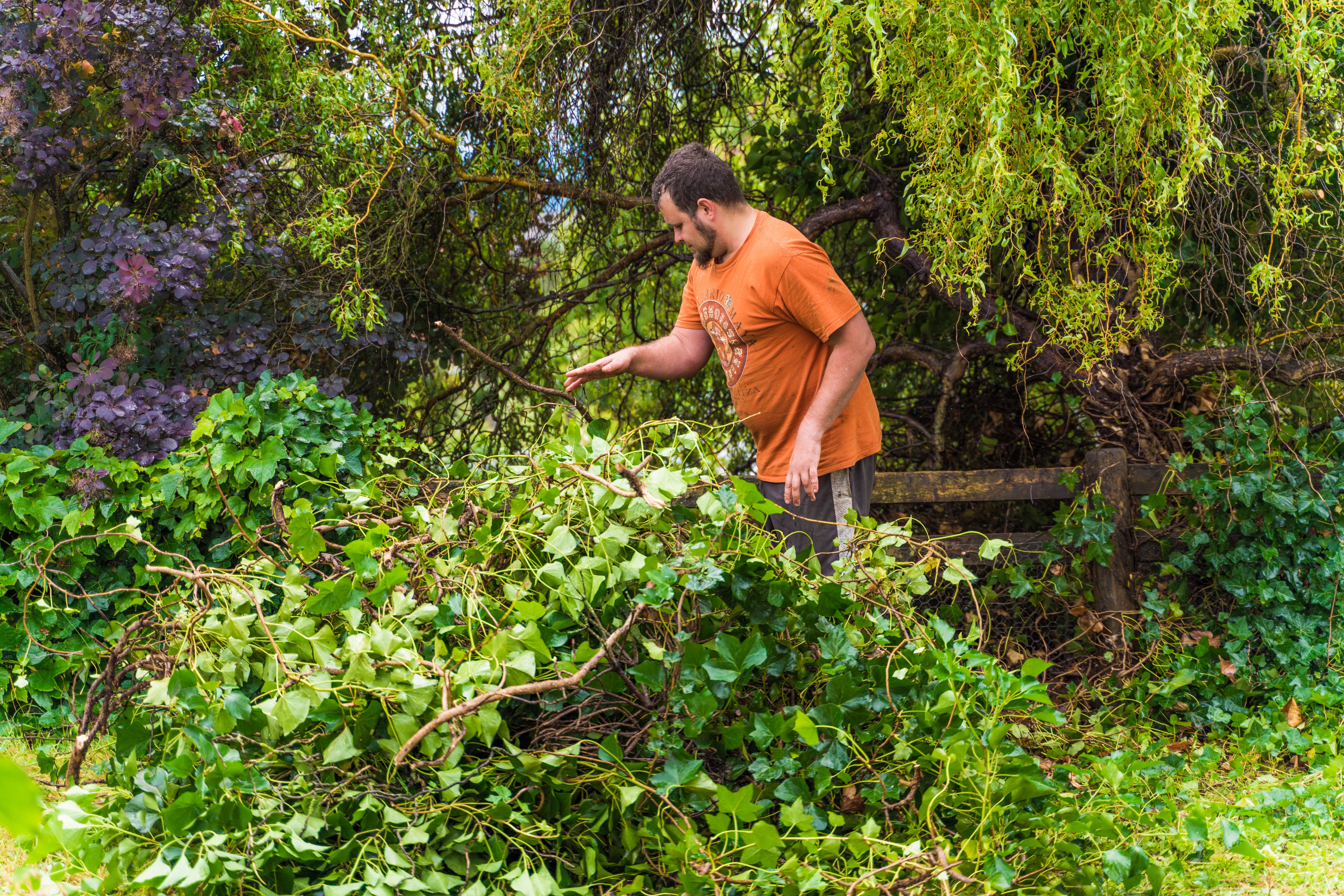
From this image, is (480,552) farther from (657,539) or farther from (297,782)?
(297,782)

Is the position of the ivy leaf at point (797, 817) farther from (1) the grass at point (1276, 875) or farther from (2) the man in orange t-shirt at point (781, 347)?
(2) the man in orange t-shirt at point (781, 347)

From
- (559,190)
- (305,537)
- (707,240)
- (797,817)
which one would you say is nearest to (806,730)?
(797,817)

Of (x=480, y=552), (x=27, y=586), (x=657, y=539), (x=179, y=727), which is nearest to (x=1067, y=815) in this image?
(x=657, y=539)

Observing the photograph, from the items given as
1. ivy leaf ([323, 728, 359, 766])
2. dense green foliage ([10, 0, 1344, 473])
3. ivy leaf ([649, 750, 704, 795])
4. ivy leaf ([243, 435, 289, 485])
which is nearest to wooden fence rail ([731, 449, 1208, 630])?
dense green foliage ([10, 0, 1344, 473])

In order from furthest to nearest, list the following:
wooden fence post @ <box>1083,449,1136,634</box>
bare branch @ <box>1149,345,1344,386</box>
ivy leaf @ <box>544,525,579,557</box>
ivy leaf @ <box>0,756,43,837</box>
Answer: wooden fence post @ <box>1083,449,1136,634</box>, bare branch @ <box>1149,345,1344,386</box>, ivy leaf @ <box>544,525,579,557</box>, ivy leaf @ <box>0,756,43,837</box>

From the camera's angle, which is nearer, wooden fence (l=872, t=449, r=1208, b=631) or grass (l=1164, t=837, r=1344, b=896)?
grass (l=1164, t=837, r=1344, b=896)

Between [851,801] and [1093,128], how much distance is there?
7.61ft

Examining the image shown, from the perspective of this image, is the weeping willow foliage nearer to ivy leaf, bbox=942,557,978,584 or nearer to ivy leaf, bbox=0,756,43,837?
ivy leaf, bbox=942,557,978,584

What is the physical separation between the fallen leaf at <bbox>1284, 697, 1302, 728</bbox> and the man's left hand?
1.82 meters

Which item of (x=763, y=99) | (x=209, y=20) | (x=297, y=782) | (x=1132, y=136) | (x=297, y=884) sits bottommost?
(x=297, y=884)

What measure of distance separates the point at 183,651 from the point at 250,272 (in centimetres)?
262

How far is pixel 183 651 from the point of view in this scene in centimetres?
176

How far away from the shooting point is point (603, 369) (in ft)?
9.22

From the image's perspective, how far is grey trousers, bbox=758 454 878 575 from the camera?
287 centimetres
